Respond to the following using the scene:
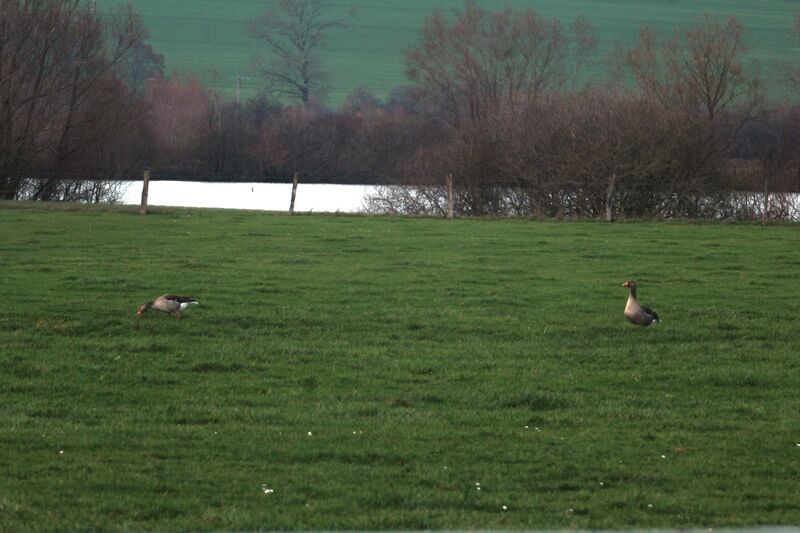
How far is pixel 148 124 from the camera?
60.7 meters

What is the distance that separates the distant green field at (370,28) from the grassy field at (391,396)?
323ft

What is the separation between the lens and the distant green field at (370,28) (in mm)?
126562

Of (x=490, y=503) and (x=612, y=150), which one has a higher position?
(x=612, y=150)

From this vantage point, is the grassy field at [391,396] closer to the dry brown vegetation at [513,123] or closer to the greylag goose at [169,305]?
the greylag goose at [169,305]

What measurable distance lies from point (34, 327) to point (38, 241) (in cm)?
1176

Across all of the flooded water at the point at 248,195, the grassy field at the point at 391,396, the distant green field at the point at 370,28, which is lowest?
the grassy field at the point at 391,396

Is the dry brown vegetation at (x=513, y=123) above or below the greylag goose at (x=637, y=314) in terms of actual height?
above

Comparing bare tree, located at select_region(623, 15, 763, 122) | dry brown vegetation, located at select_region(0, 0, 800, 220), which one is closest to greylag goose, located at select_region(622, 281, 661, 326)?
dry brown vegetation, located at select_region(0, 0, 800, 220)

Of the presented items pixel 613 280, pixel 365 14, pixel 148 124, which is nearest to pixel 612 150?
pixel 613 280

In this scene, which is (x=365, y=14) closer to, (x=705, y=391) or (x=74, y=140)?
(x=74, y=140)

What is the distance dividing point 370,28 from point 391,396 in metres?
153

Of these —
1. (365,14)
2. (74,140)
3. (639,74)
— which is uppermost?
(365,14)

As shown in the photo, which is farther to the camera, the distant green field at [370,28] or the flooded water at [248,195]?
the distant green field at [370,28]

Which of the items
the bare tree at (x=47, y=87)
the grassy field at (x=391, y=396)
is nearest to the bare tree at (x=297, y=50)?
A: the bare tree at (x=47, y=87)
